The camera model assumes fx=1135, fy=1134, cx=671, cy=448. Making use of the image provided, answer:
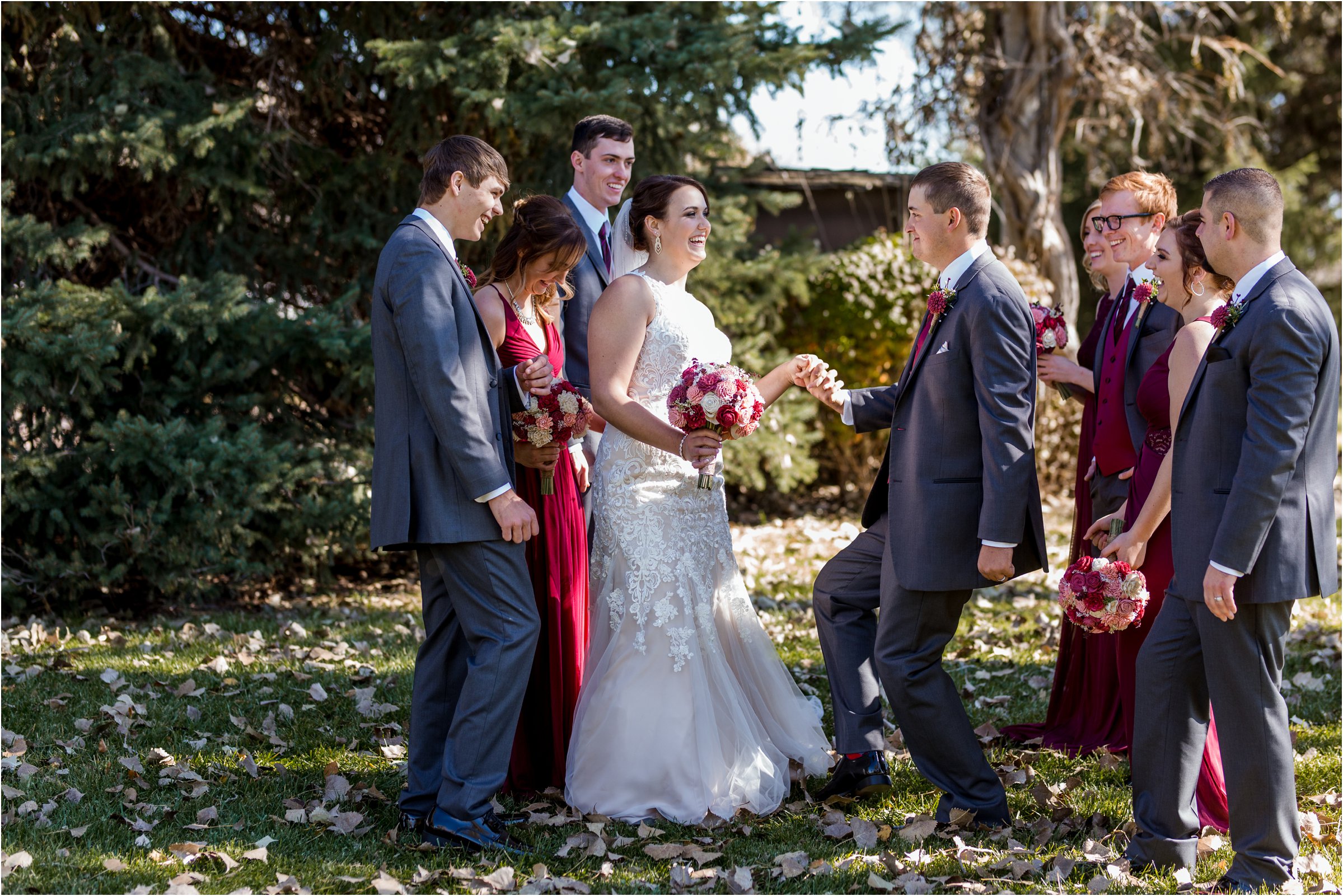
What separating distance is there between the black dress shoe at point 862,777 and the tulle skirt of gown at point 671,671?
22 centimetres

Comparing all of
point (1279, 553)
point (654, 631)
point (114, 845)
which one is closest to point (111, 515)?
point (114, 845)

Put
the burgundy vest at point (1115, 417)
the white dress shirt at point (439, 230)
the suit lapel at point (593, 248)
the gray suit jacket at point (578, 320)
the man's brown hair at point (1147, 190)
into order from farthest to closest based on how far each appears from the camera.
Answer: the suit lapel at point (593, 248) → the gray suit jacket at point (578, 320) → the man's brown hair at point (1147, 190) → the burgundy vest at point (1115, 417) → the white dress shirt at point (439, 230)

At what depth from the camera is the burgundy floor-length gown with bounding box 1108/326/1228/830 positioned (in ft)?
15.3

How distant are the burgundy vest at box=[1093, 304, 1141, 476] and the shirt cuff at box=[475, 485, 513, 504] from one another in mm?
2775

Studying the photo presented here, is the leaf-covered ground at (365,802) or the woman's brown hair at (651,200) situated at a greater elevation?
the woman's brown hair at (651,200)

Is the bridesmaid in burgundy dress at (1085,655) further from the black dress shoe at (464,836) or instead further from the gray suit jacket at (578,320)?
the black dress shoe at (464,836)

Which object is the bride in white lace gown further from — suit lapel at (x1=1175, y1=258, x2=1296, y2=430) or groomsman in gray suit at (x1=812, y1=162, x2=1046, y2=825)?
suit lapel at (x1=1175, y1=258, x2=1296, y2=430)

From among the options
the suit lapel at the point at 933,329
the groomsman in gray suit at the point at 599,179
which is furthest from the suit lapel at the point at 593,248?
the suit lapel at the point at 933,329

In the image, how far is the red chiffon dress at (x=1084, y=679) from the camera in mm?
5277

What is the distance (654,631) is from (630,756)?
51 cm

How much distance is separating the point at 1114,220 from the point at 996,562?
6.91 feet

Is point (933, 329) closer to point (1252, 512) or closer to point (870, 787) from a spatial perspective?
point (1252, 512)

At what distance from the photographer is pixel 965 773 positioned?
4.29 metres

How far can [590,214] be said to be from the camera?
19.7 feet
